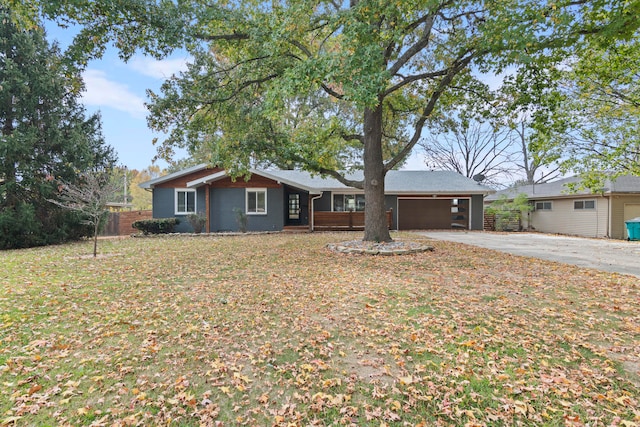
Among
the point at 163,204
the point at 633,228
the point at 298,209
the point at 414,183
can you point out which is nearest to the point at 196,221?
the point at 163,204

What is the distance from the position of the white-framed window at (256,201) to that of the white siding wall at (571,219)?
17875mm

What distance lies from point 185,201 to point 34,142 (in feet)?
21.8

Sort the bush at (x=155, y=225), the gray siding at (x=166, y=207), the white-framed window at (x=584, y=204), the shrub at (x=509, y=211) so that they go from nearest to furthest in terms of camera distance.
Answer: the bush at (x=155, y=225) < the gray siding at (x=166, y=207) < the white-framed window at (x=584, y=204) < the shrub at (x=509, y=211)

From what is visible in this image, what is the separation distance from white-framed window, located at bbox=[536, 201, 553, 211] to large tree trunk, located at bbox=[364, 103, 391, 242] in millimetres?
16014

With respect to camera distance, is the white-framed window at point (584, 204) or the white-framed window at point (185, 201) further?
the white-framed window at point (584, 204)

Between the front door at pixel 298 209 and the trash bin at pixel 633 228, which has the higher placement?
the front door at pixel 298 209

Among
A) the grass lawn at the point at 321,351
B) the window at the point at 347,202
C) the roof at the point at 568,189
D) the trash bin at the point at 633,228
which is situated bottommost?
the grass lawn at the point at 321,351

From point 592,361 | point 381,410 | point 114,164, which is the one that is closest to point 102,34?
point 114,164

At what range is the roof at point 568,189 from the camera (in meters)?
16.4

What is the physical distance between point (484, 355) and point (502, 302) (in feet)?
6.13

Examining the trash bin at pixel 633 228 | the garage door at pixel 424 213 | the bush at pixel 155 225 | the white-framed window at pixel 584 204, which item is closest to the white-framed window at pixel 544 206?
the white-framed window at pixel 584 204

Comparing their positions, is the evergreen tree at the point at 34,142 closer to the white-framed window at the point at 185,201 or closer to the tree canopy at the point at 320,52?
the white-framed window at the point at 185,201

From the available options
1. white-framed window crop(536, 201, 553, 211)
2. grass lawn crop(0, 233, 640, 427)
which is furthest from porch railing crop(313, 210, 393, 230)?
white-framed window crop(536, 201, 553, 211)

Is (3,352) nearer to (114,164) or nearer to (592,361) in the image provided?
(592,361)
